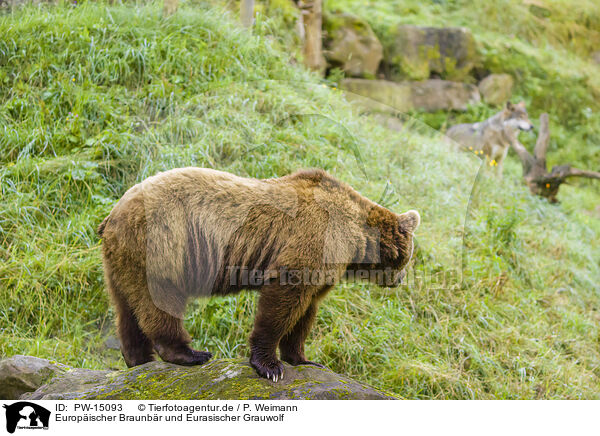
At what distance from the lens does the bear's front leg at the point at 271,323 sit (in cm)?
367

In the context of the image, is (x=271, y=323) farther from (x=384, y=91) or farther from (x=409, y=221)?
(x=384, y=91)

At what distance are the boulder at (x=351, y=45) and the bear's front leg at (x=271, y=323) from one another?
26.8 ft

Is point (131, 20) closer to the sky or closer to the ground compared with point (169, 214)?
closer to the sky

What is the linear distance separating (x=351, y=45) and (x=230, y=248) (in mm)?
8583

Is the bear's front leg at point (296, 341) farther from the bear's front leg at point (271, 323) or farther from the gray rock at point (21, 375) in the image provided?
the gray rock at point (21, 375)

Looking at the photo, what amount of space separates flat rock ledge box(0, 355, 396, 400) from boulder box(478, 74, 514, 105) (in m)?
10.9

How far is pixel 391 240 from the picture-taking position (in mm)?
4102

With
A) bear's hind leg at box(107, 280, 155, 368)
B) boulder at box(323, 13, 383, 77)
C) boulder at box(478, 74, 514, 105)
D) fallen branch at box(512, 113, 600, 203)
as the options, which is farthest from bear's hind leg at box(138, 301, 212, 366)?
boulder at box(478, 74, 514, 105)

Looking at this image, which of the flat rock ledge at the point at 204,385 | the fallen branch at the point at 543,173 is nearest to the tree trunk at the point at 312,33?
the fallen branch at the point at 543,173

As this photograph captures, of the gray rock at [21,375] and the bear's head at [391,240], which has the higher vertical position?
the bear's head at [391,240]

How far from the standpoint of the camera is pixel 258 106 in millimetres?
6852

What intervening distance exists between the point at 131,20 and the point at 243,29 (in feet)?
5.37
